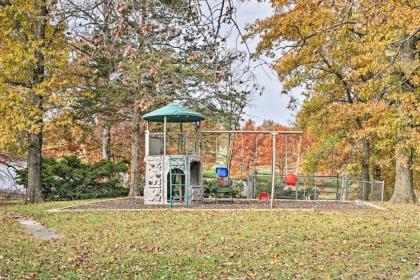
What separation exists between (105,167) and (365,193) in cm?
1123

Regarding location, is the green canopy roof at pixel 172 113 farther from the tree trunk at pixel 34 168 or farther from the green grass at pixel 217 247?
the tree trunk at pixel 34 168

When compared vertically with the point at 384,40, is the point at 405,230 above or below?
below

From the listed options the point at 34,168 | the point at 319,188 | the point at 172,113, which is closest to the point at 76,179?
the point at 34,168

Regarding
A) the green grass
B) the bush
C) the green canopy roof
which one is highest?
the green canopy roof

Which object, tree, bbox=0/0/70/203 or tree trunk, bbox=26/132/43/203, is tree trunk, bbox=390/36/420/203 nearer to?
tree, bbox=0/0/70/203

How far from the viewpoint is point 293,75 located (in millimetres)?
22531

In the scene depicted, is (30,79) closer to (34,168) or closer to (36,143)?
(36,143)

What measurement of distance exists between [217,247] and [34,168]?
39.8 ft

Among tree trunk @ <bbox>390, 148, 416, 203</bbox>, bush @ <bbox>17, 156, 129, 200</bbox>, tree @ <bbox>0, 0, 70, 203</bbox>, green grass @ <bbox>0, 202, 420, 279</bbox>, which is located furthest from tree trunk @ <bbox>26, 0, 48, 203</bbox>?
tree trunk @ <bbox>390, 148, 416, 203</bbox>

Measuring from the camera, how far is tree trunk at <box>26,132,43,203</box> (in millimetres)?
18641

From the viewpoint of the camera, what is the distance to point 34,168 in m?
18.8

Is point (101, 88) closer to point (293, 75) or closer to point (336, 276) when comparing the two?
point (293, 75)

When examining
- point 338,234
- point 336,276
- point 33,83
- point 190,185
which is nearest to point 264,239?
point 338,234

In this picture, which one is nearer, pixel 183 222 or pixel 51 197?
pixel 183 222
